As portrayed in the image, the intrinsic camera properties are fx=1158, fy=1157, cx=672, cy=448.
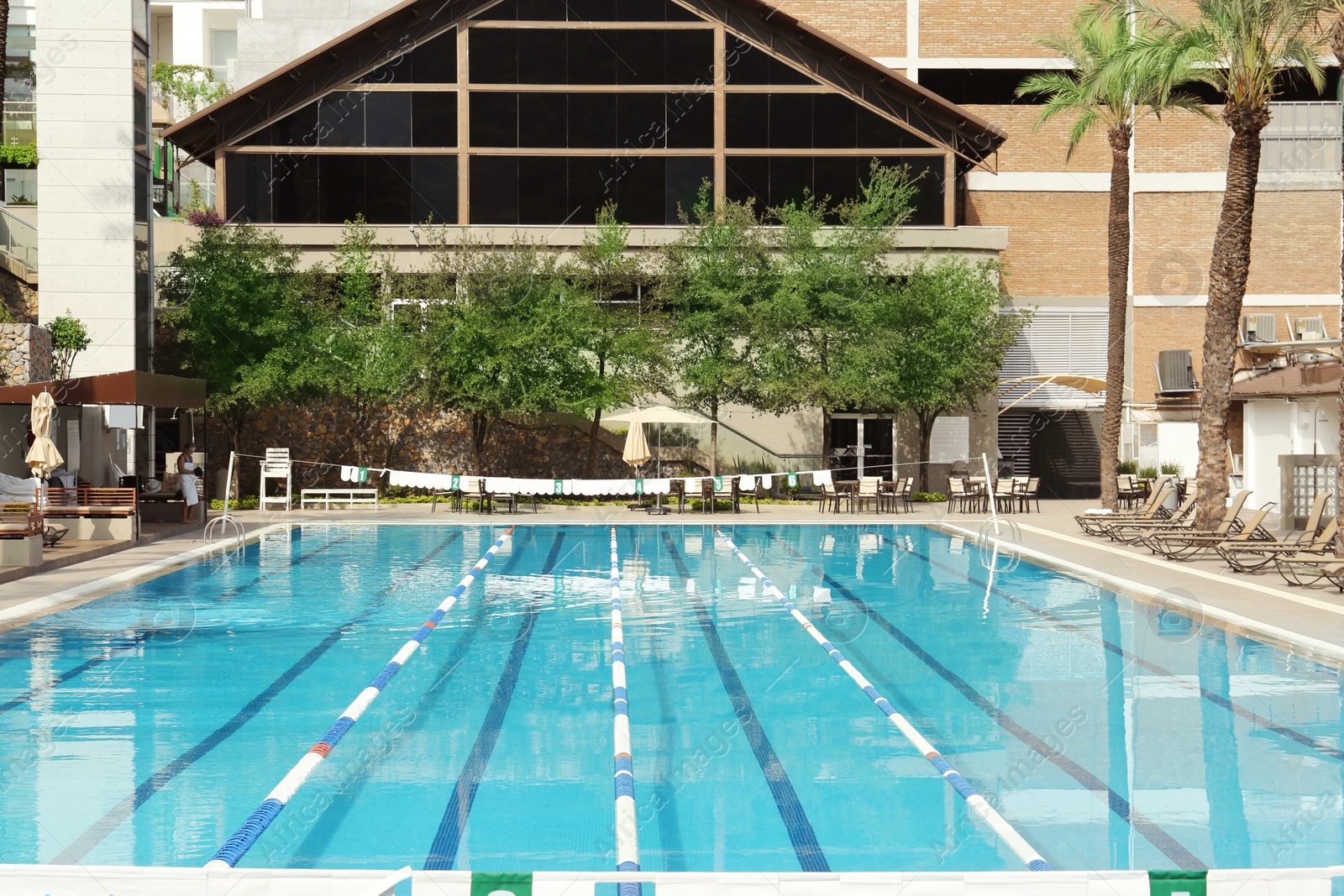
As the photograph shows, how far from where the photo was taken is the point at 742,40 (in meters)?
32.2

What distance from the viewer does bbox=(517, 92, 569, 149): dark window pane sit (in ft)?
106

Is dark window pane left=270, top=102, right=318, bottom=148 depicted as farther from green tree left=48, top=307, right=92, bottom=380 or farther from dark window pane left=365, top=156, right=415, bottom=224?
green tree left=48, top=307, right=92, bottom=380

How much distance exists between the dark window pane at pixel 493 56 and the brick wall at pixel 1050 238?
14419 mm

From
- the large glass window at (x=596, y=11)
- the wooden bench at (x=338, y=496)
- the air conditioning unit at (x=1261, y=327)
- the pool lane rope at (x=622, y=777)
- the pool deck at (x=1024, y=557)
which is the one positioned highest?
the large glass window at (x=596, y=11)

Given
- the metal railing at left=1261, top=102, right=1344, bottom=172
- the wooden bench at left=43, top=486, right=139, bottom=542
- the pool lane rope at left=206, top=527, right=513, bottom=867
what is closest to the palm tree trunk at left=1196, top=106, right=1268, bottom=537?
the pool lane rope at left=206, top=527, right=513, bottom=867

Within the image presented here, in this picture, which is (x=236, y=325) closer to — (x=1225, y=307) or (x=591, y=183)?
(x=591, y=183)

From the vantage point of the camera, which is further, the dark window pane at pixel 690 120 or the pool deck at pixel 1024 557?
the dark window pane at pixel 690 120

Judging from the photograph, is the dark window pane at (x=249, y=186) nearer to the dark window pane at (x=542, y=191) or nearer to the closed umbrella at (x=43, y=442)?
the dark window pane at (x=542, y=191)

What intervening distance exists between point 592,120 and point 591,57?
1.73m

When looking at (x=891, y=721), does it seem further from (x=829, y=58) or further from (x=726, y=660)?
(x=829, y=58)

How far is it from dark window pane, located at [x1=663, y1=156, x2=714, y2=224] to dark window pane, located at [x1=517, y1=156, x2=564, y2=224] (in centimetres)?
288

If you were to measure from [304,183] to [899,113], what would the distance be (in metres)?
16.7

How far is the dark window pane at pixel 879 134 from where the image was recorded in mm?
32500

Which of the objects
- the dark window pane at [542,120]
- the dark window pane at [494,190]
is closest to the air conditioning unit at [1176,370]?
the dark window pane at [542,120]
